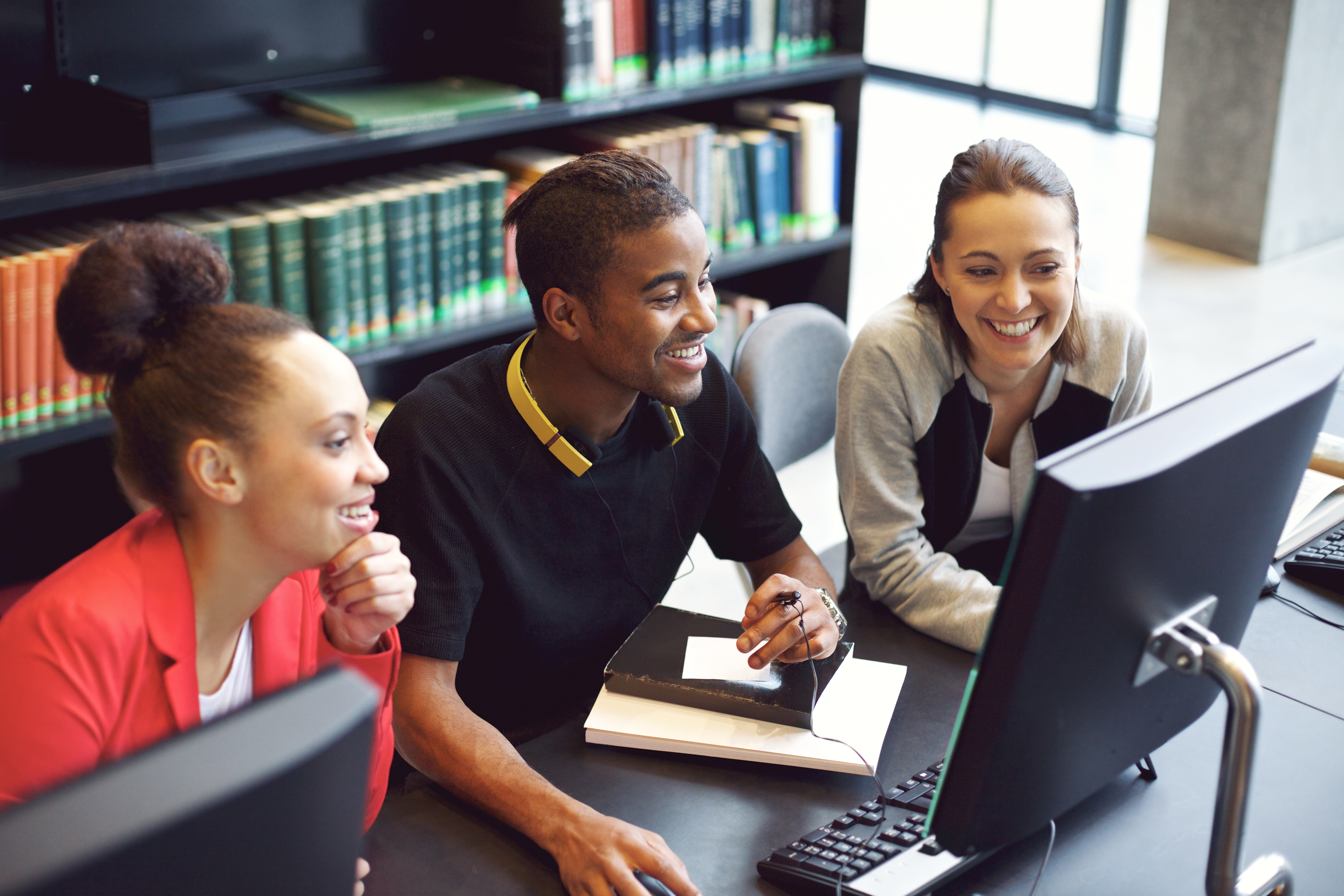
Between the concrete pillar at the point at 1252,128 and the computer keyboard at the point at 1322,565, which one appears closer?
the computer keyboard at the point at 1322,565

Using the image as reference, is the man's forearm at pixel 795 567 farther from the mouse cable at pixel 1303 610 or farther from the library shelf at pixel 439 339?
the library shelf at pixel 439 339

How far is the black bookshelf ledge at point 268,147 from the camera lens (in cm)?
209

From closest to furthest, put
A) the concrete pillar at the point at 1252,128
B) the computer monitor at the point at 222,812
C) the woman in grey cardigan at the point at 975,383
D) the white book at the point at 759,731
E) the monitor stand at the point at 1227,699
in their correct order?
the computer monitor at the point at 222,812
the monitor stand at the point at 1227,699
the white book at the point at 759,731
the woman in grey cardigan at the point at 975,383
the concrete pillar at the point at 1252,128

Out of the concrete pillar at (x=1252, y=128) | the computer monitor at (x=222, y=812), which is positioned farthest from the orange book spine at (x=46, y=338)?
the concrete pillar at (x=1252, y=128)

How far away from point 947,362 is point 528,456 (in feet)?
2.02

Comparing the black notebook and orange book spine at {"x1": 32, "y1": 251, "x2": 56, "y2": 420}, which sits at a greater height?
orange book spine at {"x1": 32, "y1": 251, "x2": 56, "y2": 420}

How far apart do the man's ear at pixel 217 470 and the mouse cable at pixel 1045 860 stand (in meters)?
0.77

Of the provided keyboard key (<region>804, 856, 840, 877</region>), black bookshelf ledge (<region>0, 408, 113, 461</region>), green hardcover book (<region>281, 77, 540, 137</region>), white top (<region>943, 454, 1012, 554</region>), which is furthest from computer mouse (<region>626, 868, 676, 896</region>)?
green hardcover book (<region>281, 77, 540, 137</region>)

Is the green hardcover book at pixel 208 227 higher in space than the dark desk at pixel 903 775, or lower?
higher

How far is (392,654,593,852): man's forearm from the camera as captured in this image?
1.19m

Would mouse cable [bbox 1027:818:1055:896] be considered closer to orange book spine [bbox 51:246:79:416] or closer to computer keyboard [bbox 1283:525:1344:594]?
computer keyboard [bbox 1283:525:1344:594]

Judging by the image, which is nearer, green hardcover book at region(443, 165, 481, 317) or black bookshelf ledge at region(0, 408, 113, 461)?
black bookshelf ledge at region(0, 408, 113, 461)

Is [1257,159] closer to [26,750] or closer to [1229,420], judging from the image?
[1229,420]

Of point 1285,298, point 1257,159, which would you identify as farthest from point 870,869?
point 1257,159
